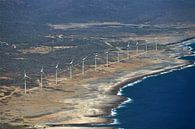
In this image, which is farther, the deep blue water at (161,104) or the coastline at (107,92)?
the coastline at (107,92)

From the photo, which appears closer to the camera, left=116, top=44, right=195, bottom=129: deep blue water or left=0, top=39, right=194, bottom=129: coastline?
left=116, top=44, right=195, bottom=129: deep blue water

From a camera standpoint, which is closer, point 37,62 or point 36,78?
point 36,78

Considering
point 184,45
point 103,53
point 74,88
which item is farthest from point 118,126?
point 184,45

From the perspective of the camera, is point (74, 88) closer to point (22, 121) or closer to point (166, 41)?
point (22, 121)

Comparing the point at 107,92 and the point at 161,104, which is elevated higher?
the point at 107,92
